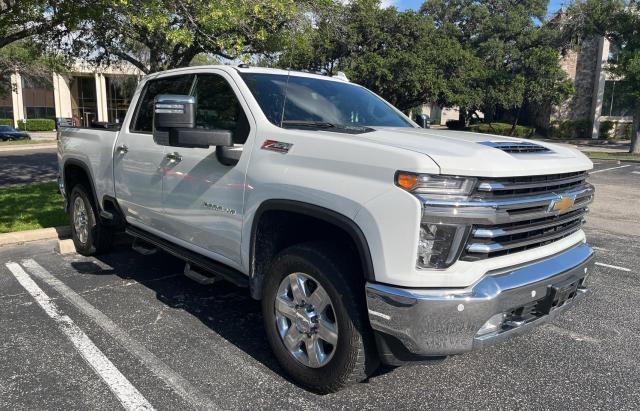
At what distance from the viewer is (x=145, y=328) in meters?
4.10

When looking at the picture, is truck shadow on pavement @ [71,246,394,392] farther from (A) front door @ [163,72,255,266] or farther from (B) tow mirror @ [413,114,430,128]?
(B) tow mirror @ [413,114,430,128]

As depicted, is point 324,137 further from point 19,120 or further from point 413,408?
point 19,120

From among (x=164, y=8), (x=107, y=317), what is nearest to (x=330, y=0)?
(x=164, y=8)

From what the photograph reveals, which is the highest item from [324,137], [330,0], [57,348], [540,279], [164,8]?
[330,0]

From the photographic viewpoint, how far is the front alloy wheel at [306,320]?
3031 mm

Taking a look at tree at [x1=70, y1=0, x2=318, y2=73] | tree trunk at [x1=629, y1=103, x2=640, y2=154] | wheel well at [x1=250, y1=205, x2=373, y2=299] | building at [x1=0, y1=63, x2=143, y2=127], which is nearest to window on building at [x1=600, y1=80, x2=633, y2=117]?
tree trunk at [x1=629, y1=103, x2=640, y2=154]

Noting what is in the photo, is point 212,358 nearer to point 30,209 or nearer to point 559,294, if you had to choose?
point 559,294

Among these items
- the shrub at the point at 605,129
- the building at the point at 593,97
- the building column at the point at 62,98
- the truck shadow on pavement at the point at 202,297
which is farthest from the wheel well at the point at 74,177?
the building column at the point at 62,98

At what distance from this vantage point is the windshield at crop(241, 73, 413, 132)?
3.69 meters

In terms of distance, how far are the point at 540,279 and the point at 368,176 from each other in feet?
3.57

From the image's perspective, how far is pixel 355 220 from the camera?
2.75 metres

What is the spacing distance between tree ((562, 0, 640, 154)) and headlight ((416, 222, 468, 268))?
1090 inches

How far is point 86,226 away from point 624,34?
1166 inches

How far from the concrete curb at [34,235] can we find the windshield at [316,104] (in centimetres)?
436
